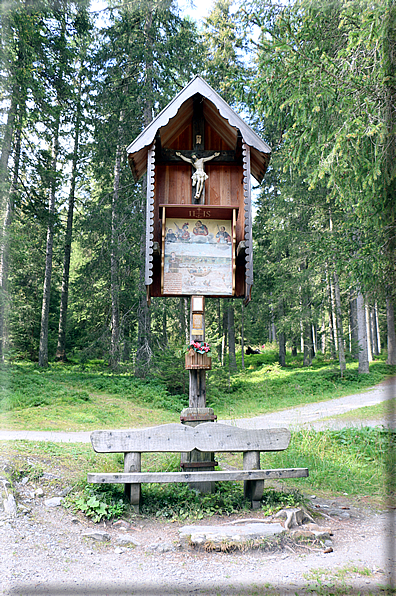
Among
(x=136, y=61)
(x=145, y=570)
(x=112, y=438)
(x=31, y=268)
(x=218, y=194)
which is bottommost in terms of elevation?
(x=145, y=570)

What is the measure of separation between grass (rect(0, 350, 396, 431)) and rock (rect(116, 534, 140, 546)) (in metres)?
4.79

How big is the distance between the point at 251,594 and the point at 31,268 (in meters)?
18.3

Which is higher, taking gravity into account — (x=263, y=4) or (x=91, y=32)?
(x=91, y=32)

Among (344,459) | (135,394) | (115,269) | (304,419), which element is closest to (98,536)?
(344,459)

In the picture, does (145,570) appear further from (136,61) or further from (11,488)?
(136,61)

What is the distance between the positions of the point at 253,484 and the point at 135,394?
858cm

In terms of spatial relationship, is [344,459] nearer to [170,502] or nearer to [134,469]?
[170,502]

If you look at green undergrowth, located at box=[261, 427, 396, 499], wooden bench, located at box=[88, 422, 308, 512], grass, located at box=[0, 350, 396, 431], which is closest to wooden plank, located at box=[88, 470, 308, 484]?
wooden bench, located at box=[88, 422, 308, 512]

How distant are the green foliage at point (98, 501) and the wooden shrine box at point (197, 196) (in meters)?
2.39

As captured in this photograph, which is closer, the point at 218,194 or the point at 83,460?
the point at 83,460

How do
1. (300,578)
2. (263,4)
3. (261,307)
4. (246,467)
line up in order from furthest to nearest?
(261,307), (263,4), (246,467), (300,578)

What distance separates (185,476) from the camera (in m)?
4.18

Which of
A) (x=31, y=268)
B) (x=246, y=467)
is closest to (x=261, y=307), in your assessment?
(x=31, y=268)

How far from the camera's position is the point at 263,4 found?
6973 mm
